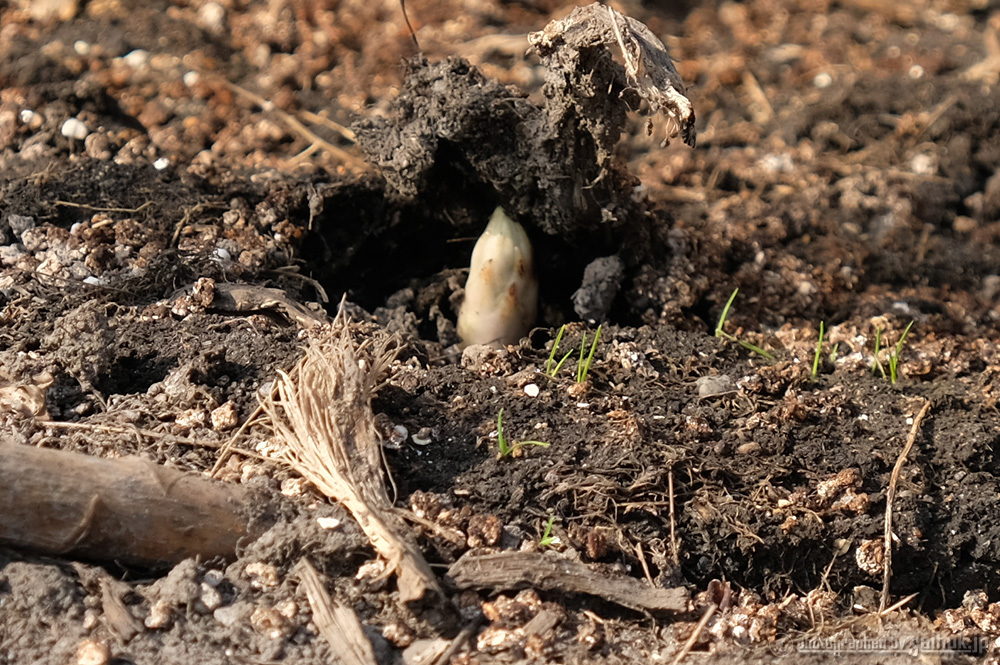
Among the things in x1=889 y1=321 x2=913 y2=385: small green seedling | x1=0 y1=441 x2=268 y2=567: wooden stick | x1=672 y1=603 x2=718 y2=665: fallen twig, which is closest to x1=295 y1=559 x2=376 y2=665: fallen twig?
x1=0 y1=441 x2=268 y2=567: wooden stick

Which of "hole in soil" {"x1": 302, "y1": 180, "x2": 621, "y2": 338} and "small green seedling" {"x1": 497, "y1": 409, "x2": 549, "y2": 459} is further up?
"hole in soil" {"x1": 302, "y1": 180, "x2": 621, "y2": 338}

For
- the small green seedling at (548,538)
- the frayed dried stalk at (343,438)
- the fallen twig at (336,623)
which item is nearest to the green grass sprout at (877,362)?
the small green seedling at (548,538)

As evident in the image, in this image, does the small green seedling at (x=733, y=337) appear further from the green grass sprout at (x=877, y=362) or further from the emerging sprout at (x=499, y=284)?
the emerging sprout at (x=499, y=284)

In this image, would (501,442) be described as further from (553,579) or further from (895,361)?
(895,361)

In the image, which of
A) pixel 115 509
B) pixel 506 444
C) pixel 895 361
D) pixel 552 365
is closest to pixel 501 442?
pixel 506 444

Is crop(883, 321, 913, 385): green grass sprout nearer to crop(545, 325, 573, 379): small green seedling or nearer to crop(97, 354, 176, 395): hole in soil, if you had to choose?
crop(545, 325, 573, 379): small green seedling
